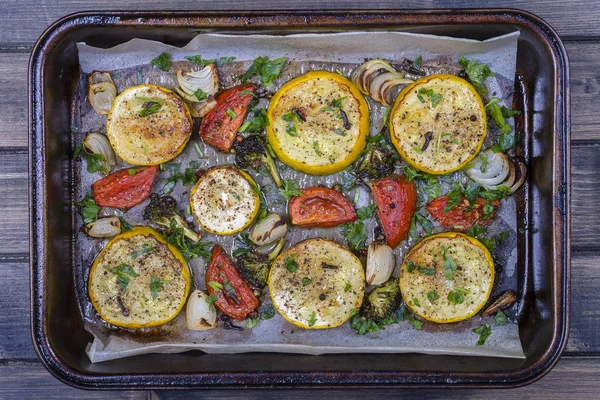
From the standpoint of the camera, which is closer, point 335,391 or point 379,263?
point 379,263

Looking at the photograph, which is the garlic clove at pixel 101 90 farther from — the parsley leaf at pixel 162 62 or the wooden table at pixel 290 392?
the wooden table at pixel 290 392

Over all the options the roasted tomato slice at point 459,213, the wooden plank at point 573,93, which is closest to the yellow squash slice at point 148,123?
the wooden plank at point 573,93

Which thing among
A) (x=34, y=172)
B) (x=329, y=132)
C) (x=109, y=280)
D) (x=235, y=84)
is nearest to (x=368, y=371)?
(x=329, y=132)

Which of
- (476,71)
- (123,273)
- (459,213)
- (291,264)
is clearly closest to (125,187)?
(123,273)

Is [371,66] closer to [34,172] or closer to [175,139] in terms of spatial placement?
[175,139]

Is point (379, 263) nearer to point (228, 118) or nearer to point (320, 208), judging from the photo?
point (320, 208)

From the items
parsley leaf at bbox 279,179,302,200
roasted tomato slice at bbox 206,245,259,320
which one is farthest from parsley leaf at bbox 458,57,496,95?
roasted tomato slice at bbox 206,245,259,320
